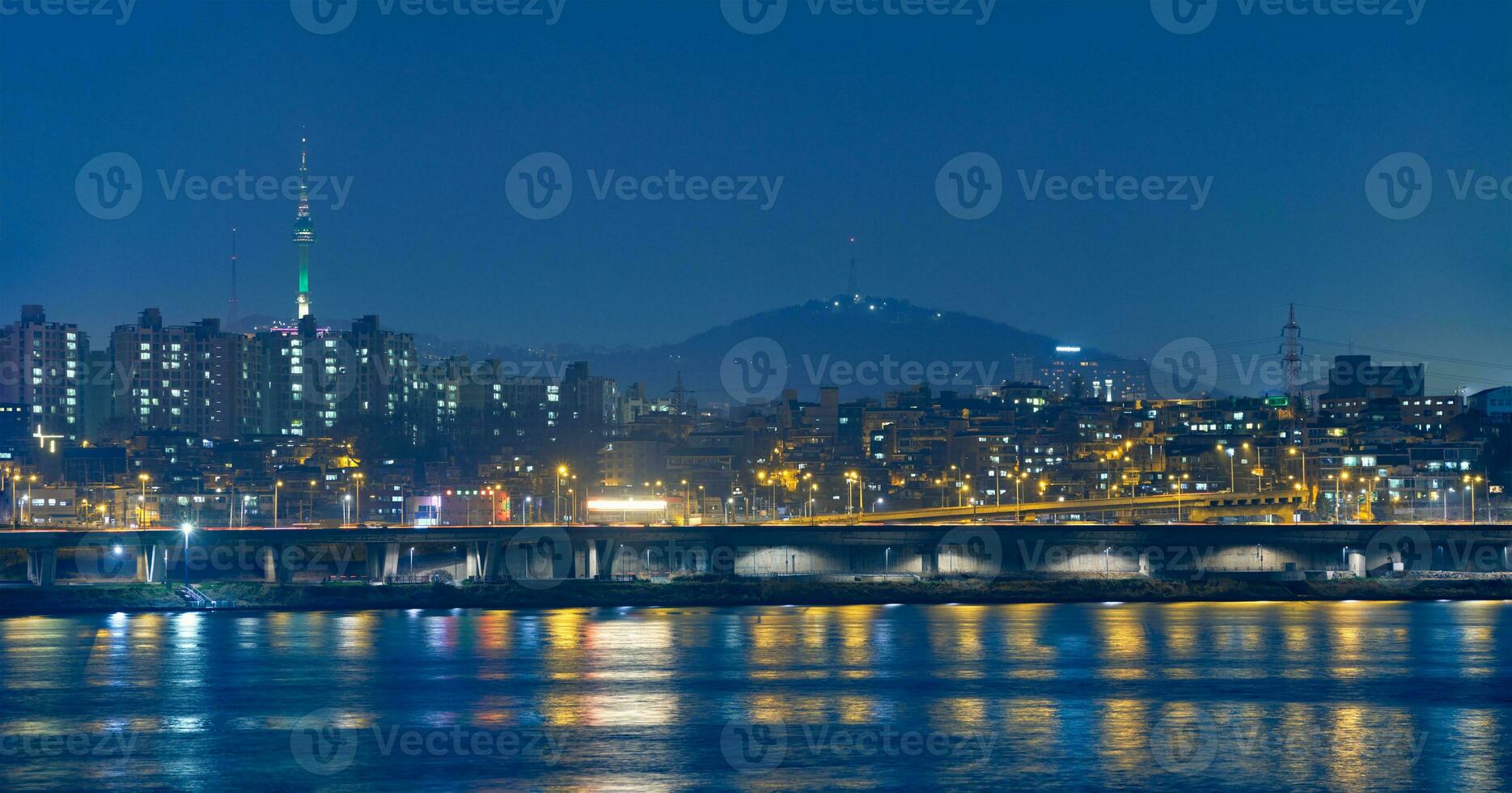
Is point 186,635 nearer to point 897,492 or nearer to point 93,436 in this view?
point 897,492

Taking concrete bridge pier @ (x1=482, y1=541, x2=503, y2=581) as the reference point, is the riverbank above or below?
below

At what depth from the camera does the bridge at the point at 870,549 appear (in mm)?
75812

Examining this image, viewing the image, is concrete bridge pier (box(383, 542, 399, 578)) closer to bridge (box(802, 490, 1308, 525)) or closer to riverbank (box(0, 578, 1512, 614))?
riverbank (box(0, 578, 1512, 614))

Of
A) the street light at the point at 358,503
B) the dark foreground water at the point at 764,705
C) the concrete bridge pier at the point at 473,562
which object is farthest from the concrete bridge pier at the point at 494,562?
the street light at the point at 358,503

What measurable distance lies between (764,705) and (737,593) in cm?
3552

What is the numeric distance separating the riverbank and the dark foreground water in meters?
10.9

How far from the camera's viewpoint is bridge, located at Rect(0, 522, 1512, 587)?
75812 millimetres

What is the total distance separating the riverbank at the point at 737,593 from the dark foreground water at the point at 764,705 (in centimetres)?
1093

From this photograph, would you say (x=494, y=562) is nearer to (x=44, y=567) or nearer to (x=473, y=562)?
(x=473, y=562)

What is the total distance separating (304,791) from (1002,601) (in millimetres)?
48262

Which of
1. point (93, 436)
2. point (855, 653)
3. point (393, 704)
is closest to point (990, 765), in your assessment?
point (393, 704)

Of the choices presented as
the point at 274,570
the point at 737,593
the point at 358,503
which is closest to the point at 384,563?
the point at 274,570

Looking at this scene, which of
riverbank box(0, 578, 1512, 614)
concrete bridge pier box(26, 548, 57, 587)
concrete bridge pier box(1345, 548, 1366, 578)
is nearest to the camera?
riverbank box(0, 578, 1512, 614)

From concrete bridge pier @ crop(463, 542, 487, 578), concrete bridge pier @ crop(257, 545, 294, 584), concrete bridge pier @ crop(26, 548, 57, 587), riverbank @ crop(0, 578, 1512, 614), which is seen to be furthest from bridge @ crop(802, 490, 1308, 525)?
concrete bridge pier @ crop(26, 548, 57, 587)
